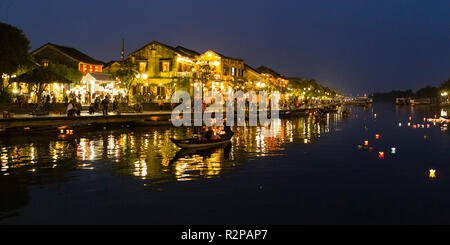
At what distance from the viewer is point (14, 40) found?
34.8m

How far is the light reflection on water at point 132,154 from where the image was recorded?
18266 millimetres

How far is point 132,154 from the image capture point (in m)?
23.1

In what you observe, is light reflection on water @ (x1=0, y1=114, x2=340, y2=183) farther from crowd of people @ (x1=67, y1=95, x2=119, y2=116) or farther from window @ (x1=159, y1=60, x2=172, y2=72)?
window @ (x1=159, y1=60, x2=172, y2=72)

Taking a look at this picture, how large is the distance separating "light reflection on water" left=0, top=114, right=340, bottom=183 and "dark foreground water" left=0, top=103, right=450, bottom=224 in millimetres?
60

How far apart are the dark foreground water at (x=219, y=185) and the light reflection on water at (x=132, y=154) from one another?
0.06 metres

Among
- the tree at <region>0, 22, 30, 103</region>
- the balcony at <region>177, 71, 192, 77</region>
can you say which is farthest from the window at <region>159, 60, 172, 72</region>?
the tree at <region>0, 22, 30, 103</region>

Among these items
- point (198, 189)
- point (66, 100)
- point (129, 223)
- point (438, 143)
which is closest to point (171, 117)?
point (66, 100)

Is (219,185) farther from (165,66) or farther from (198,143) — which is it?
(165,66)

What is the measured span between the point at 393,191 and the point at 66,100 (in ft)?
127

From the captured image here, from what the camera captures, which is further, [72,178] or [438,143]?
[438,143]

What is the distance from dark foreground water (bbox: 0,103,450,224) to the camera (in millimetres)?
11977

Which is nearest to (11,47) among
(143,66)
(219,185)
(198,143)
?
(198,143)

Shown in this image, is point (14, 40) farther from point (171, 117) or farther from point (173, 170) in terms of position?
point (173, 170)
